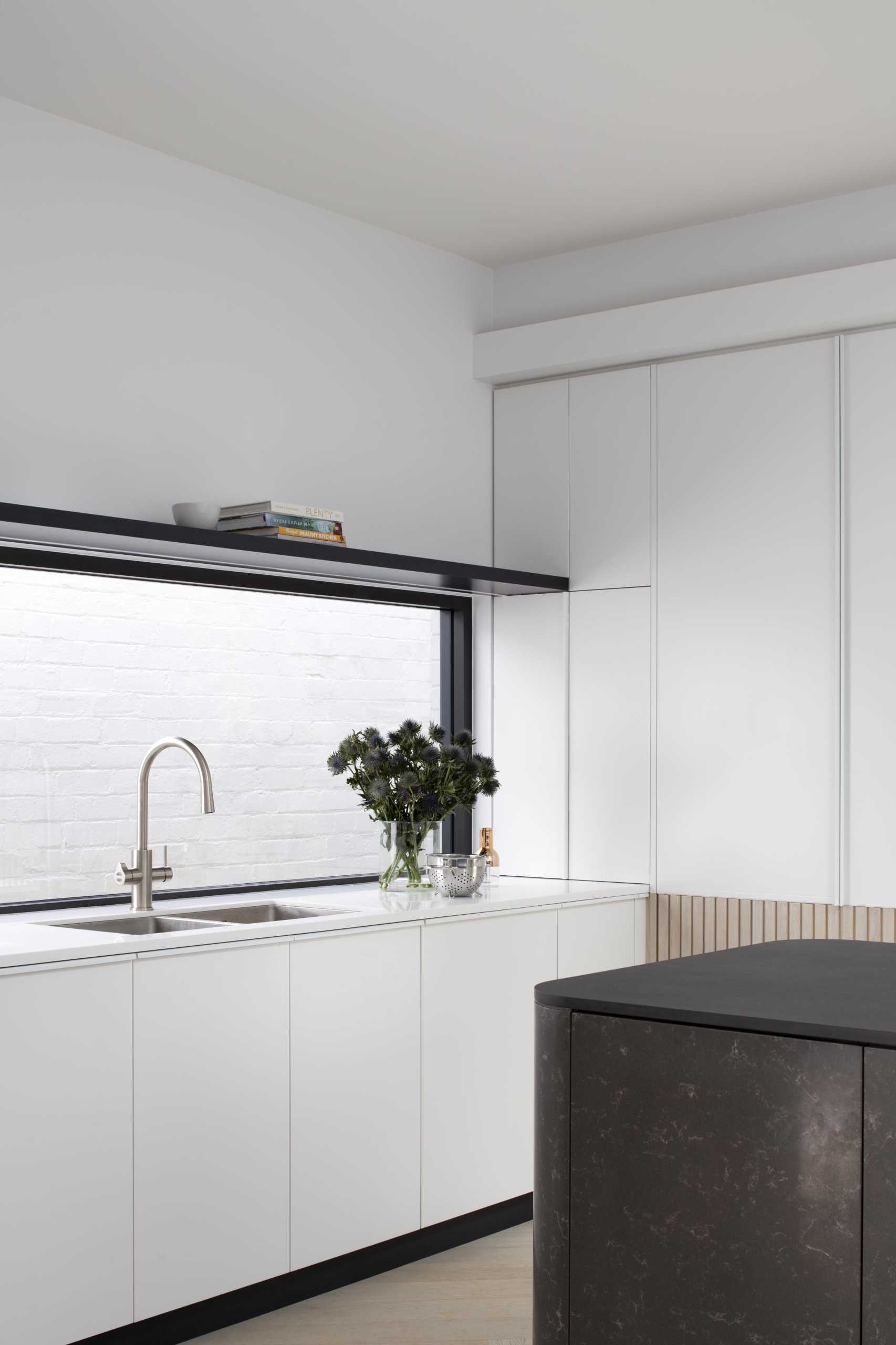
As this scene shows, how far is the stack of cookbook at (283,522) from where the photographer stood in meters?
3.69

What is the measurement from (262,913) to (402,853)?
17.1 inches

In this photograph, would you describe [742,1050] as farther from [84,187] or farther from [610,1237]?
[84,187]

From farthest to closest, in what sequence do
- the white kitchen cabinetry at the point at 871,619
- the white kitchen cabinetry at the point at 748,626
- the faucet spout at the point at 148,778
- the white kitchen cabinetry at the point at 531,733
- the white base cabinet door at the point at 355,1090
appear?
the white kitchen cabinetry at the point at 531,733 → the white kitchen cabinetry at the point at 748,626 → the white kitchen cabinetry at the point at 871,619 → the faucet spout at the point at 148,778 → the white base cabinet door at the point at 355,1090

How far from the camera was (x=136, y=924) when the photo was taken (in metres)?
3.62

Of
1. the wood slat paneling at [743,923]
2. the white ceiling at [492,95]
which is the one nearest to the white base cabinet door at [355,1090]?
the wood slat paneling at [743,923]

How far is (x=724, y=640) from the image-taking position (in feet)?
14.3

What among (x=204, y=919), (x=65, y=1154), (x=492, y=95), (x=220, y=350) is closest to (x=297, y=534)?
(x=220, y=350)

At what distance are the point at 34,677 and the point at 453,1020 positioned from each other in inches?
55.2

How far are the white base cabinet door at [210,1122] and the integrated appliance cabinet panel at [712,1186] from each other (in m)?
1.38

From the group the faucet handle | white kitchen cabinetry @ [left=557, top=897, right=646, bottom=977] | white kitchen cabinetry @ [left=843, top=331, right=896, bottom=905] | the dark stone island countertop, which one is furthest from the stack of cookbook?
the dark stone island countertop

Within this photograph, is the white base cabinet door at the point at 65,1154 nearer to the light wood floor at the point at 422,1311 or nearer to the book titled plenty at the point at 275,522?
A: the light wood floor at the point at 422,1311

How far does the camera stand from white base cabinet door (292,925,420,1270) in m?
3.44

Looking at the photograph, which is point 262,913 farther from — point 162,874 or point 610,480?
point 610,480

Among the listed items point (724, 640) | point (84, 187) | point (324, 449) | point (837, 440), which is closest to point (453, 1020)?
point (724, 640)
